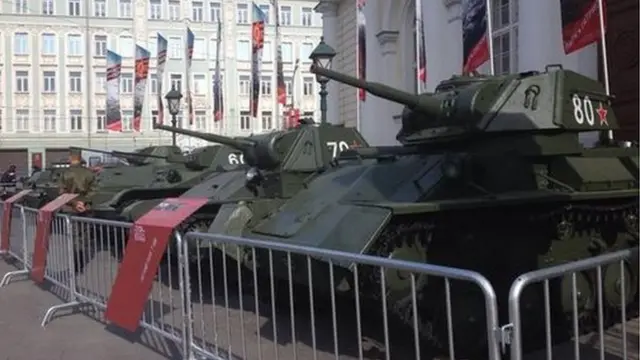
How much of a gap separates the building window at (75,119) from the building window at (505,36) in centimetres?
3705

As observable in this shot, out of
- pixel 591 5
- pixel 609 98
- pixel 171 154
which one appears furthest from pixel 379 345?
pixel 171 154

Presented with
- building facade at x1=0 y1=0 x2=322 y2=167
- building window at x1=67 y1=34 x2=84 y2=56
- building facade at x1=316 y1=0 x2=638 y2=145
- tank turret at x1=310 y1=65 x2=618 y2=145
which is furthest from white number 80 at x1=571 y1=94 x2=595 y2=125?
building window at x1=67 y1=34 x2=84 y2=56

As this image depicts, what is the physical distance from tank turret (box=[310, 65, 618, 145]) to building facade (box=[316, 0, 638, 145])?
18.9 feet

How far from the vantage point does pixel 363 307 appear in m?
6.38

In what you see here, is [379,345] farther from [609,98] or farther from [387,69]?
[387,69]

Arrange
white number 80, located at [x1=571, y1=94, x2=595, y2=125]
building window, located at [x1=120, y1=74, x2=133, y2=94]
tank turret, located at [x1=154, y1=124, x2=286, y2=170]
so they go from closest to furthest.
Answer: white number 80, located at [x1=571, y1=94, x2=595, y2=125] → tank turret, located at [x1=154, y1=124, x2=286, y2=170] → building window, located at [x1=120, y1=74, x2=133, y2=94]

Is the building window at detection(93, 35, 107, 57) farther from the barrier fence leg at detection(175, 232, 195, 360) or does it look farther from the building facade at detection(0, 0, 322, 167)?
the barrier fence leg at detection(175, 232, 195, 360)

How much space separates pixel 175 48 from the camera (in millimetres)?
50875

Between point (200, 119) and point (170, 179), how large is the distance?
124 ft

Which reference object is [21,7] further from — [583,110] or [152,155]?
[583,110]

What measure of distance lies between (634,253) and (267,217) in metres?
4.56

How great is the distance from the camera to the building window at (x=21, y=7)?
4744cm

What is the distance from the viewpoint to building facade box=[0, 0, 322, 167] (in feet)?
157

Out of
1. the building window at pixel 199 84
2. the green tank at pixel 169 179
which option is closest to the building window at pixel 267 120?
the building window at pixel 199 84
